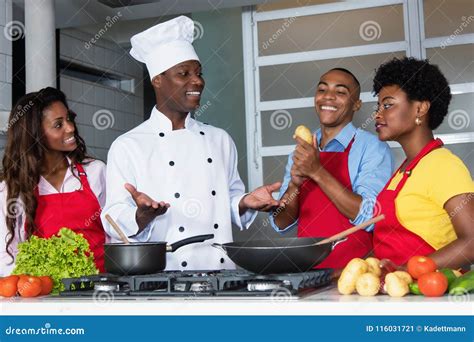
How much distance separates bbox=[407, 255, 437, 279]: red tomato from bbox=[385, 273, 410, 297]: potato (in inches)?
1.7

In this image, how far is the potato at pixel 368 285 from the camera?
156cm

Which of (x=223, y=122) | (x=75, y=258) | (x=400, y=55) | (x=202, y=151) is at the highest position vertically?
(x=400, y=55)

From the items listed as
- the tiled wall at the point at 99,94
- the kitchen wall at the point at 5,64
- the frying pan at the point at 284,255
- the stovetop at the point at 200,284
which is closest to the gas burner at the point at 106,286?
the stovetop at the point at 200,284

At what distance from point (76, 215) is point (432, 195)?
62.2 inches

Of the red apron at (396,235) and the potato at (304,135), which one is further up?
the potato at (304,135)

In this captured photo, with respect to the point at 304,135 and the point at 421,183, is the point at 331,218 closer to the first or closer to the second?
the point at 304,135

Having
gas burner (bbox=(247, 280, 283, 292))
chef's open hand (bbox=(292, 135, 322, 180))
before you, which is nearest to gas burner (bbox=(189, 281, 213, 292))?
gas burner (bbox=(247, 280, 283, 292))

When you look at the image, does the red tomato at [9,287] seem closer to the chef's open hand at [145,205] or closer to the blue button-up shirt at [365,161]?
the chef's open hand at [145,205]

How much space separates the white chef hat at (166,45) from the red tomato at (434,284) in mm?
1419

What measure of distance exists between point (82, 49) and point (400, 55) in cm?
279

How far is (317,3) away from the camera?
18.5ft
